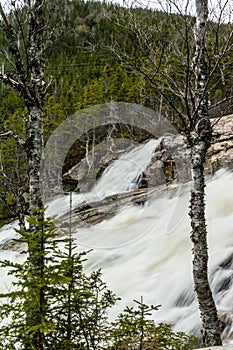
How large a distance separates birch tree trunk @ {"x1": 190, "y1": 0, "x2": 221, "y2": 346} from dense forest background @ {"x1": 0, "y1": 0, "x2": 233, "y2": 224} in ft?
0.60

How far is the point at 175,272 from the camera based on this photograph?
29.0ft

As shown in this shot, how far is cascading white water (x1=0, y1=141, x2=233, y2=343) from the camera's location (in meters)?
7.47

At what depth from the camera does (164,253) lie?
33.2 ft

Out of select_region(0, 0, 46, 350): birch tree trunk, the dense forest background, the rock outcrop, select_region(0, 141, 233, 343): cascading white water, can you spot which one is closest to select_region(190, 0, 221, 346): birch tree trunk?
the dense forest background

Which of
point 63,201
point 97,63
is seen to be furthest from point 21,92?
point 97,63

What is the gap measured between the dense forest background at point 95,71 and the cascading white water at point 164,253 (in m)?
2.55

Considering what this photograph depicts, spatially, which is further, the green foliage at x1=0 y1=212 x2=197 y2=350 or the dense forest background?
the dense forest background

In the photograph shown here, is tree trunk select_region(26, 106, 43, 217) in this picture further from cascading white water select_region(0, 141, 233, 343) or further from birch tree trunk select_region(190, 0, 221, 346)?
birch tree trunk select_region(190, 0, 221, 346)

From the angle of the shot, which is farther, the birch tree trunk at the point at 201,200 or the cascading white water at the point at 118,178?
the cascading white water at the point at 118,178

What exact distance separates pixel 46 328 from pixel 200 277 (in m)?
2.57

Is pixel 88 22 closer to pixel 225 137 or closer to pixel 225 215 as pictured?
pixel 225 137

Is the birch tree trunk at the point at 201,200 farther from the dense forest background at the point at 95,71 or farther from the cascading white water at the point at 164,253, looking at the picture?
the cascading white water at the point at 164,253

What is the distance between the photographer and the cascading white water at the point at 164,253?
24.5 ft

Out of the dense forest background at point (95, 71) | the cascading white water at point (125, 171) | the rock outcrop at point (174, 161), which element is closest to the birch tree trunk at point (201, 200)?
the dense forest background at point (95, 71)
